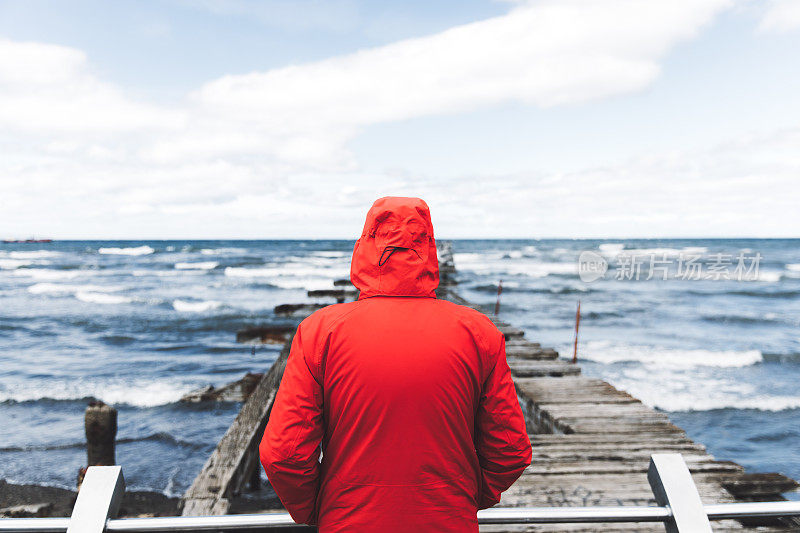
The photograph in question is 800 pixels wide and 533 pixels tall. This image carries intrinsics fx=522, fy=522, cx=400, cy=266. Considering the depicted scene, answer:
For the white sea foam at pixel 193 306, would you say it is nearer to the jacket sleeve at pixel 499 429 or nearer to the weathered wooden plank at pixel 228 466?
the weathered wooden plank at pixel 228 466

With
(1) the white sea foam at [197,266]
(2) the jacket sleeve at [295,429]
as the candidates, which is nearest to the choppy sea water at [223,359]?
(2) the jacket sleeve at [295,429]

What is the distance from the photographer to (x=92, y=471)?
5.36ft

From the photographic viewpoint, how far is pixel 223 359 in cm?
1305

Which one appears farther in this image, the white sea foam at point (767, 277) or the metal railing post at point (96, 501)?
the white sea foam at point (767, 277)

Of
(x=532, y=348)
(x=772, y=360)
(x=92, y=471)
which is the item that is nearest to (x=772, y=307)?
(x=772, y=360)

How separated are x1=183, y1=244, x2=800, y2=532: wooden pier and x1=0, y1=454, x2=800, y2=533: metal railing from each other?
194 cm

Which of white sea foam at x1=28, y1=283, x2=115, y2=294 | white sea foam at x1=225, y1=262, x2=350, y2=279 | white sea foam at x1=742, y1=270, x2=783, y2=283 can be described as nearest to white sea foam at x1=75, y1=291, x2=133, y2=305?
white sea foam at x1=28, y1=283, x2=115, y2=294

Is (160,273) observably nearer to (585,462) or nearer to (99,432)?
(99,432)

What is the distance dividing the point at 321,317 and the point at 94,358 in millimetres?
13910

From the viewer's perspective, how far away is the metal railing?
5.12ft

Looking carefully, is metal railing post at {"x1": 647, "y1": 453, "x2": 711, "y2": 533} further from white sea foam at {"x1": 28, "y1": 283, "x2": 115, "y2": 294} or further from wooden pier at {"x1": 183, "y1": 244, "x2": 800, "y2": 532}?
white sea foam at {"x1": 28, "y1": 283, "x2": 115, "y2": 294}

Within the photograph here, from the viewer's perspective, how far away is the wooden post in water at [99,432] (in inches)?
231

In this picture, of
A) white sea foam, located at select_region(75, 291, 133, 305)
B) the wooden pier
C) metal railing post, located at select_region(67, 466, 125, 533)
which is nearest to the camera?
metal railing post, located at select_region(67, 466, 125, 533)

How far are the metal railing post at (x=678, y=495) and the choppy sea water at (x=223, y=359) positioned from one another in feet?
21.2
